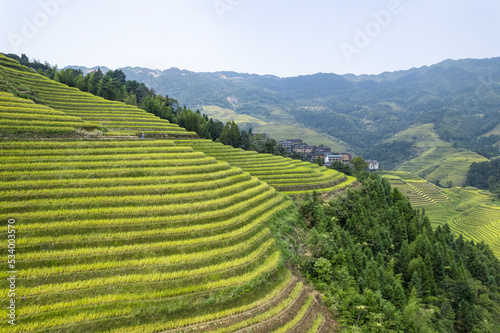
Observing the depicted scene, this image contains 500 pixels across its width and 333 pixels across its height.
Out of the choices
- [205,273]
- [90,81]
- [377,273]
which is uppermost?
[90,81]

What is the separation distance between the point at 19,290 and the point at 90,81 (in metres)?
57.7

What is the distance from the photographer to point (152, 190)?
18922mm

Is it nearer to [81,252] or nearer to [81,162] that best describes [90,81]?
[81,162]

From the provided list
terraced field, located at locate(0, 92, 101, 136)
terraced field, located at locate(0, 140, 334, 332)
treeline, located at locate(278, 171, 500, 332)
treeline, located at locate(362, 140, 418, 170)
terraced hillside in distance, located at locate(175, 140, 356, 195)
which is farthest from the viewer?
treeline, located at locate(362, 140, 418, 170)

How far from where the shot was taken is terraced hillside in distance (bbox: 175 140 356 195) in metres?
37.1

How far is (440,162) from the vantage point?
13762 centimetres

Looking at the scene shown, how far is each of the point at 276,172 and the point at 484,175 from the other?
414 feet

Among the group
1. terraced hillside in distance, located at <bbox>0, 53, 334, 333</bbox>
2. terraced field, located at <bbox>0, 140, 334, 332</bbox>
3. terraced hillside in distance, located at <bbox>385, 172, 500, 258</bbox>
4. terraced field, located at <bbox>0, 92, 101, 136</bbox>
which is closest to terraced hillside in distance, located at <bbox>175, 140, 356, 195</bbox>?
terraced hillside in distance, located at <bbox>0, 53, 334, 333</bbox>

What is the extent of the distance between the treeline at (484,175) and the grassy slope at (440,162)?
157 inches

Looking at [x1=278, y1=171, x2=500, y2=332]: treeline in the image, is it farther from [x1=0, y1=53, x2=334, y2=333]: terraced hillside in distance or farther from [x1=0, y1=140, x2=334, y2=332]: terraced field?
[x1=0, y1=140, x2=334, y2=332]: terraced field

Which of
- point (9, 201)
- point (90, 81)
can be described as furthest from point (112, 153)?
point (90, 81)

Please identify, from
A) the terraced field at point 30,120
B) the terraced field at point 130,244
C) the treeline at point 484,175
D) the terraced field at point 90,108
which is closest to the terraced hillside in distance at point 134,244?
the terraced field at point 130,244

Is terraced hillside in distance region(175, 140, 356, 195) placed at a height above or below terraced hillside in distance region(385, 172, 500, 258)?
above

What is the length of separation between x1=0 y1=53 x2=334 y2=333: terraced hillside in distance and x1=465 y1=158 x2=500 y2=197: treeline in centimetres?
13239
